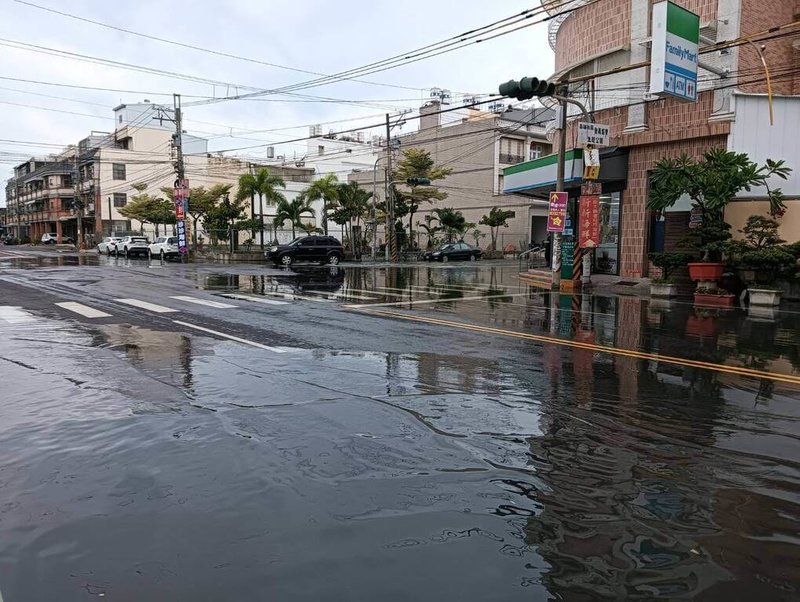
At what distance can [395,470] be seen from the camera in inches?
192

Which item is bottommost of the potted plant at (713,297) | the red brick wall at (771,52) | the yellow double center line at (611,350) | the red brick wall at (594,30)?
the yellow double center line at (611,350)

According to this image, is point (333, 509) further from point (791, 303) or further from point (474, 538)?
point (791, 303)

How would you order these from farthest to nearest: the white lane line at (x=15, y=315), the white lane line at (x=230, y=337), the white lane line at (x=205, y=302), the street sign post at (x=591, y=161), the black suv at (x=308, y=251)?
1. the black suv at (x=308, y=251)
2. the street sign post at (x=591, y=161)
3. the white lane line at (x=205, y=302)
4. the white lane line at (x=15, y=315)
5. the white lane line at (x=230, y=337)

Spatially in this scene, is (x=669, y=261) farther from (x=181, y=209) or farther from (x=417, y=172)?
(x=417, y=172)

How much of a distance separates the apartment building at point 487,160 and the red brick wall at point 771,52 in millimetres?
33714

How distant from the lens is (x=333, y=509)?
421cm

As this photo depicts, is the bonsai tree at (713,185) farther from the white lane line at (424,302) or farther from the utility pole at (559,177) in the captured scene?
the white lane line at (424,302)

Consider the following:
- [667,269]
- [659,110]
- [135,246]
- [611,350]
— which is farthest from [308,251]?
[611,350]

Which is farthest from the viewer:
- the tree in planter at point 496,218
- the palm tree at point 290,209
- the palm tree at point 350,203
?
the tree in planter at point 496,218

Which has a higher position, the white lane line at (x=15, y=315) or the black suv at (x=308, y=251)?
the black suv at (x=308, y=251)

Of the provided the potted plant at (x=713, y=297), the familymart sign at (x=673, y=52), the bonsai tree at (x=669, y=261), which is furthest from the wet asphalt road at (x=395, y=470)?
the familymart sign at (x=673, y=52)

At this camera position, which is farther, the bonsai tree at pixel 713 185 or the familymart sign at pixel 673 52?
the bonsai tree at pixel 713 185

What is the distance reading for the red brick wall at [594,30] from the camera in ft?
76.8

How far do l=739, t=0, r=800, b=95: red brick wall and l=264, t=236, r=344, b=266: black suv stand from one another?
2416cm
